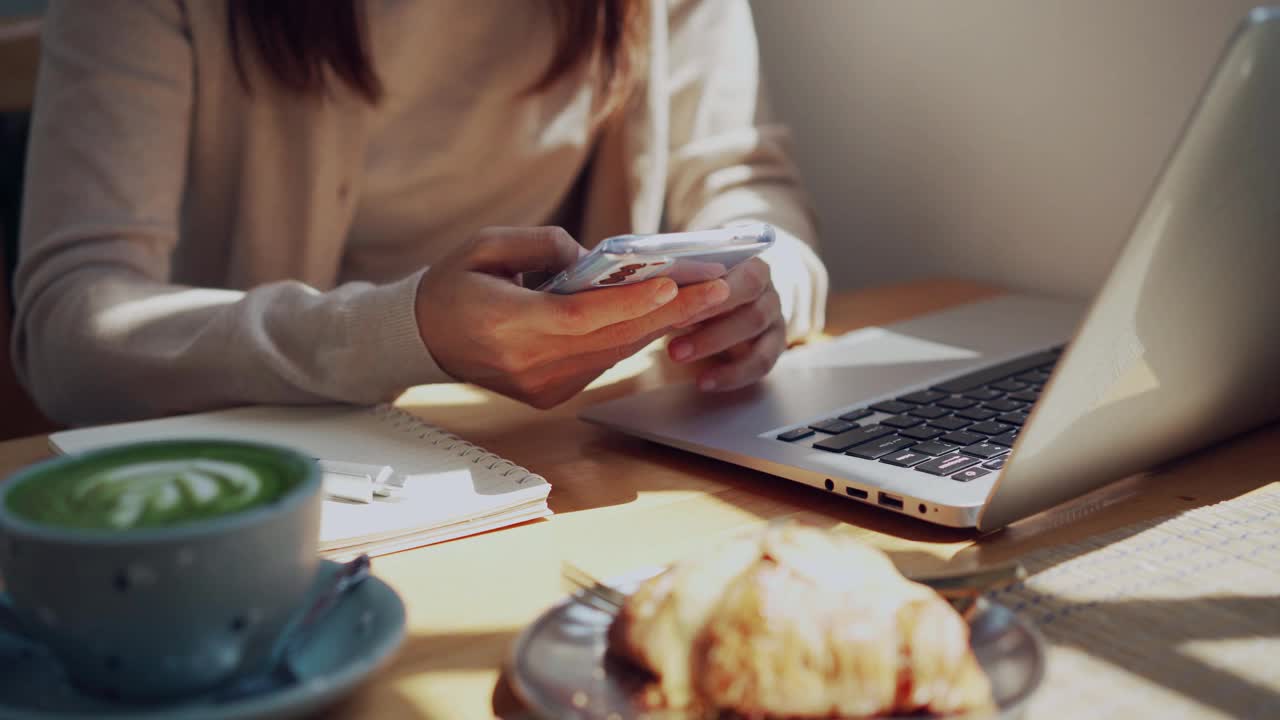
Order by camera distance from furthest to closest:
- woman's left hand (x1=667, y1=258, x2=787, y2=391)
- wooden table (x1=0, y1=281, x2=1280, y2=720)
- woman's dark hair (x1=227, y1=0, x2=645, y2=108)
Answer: woman's dark hair (x1=227, y1=0, x2=645, y2=108) → woman's left hand (x1=667, y1=258, x2=787, y2=391) → wooden table (x1=0, y1=281, x2=1280, y2=720)

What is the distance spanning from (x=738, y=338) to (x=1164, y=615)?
0.39 metres

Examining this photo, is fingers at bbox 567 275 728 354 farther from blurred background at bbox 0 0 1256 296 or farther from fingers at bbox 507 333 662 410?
blurred background at bbox 0 0 1256 296

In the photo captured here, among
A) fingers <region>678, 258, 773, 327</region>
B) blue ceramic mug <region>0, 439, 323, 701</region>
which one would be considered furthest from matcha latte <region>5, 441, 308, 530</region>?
Answer: fingers <region>678, 258, 773, 327</region>

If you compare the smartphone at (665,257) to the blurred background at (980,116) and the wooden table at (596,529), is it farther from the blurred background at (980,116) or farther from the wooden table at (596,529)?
the blurred background at (980,116)

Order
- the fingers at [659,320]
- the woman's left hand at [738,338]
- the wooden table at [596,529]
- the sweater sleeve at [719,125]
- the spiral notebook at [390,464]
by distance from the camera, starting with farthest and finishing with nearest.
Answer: the sweater sleeve at [719,125] < the woman's left hand at [738,338] < the fingers at [659,320] < the spiral notebook at [390,464] < the wooden table at [596,529]

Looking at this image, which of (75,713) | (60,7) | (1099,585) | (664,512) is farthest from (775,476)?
(60,7)

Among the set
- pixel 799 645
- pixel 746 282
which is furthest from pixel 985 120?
pixel 799 645

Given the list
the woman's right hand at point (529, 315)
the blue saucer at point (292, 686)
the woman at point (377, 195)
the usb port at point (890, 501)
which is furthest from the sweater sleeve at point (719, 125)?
the blue saucer at point (292, 686)

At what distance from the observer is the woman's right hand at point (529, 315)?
667 millimetres

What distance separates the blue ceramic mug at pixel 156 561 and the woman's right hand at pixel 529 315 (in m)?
0.30

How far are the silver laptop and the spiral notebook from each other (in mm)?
112

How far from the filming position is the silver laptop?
1.51 feet

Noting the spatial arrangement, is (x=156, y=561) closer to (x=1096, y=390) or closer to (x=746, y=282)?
(x=1096, y=390)

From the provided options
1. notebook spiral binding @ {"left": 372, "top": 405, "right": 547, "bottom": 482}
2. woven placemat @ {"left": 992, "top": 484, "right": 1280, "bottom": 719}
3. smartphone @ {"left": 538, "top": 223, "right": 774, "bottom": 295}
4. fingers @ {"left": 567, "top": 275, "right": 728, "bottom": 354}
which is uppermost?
smartphone @ {"left": 538, "top": 223, "right": 774, "bottom": 295}
